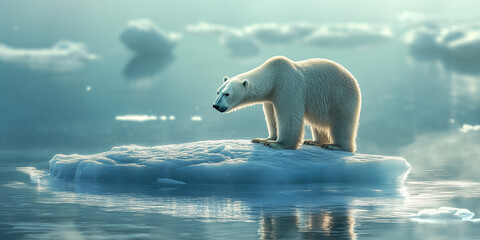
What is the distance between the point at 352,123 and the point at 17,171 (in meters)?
11.3

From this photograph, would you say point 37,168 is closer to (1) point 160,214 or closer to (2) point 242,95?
(2) point 242,95

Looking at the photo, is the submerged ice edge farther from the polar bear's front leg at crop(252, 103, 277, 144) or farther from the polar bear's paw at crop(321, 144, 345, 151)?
the polar bear's paw at crop(321, 144, 345, 151)

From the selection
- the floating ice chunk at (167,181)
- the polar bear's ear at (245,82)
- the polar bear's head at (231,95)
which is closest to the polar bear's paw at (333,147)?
the polar bear's head at (231,95)

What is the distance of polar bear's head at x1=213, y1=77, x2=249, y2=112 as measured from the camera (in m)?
16.2

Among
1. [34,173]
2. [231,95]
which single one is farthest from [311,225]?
[34,173]

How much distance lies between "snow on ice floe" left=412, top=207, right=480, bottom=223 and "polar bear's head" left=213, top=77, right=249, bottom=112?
20.4 ft

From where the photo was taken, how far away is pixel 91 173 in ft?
54.0

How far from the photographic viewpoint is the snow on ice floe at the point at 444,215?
11.4 metres

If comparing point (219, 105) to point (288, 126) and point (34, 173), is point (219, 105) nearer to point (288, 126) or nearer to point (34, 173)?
point (288, 126)

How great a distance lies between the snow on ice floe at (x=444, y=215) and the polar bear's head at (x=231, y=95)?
6.23 m

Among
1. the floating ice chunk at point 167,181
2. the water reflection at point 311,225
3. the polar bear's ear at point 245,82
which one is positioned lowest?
the water reflection at point 311,225

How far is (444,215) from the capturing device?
11672 mm

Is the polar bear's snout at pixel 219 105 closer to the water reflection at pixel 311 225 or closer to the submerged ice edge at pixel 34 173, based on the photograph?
the water reflection at pixel 311 225

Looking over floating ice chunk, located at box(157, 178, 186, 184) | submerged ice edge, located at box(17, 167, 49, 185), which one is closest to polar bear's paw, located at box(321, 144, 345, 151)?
floating ice chunk, located at box(157, 178, 186, 184)
